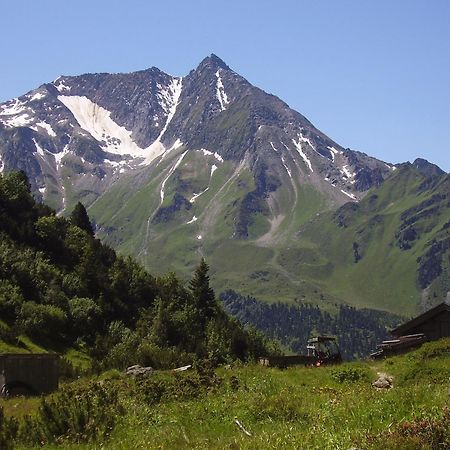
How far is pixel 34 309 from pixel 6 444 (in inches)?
1485

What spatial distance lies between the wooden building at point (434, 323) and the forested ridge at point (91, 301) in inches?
676

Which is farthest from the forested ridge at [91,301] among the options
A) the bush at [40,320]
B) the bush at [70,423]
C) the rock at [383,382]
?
the bush at [70,423]

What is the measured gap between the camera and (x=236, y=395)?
23.0 m

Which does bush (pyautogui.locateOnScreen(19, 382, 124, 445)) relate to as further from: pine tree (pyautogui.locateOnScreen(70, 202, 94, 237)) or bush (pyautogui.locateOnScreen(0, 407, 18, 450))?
pine tree (pyautogui.locateOnScreen(70, 202, 94, 237))

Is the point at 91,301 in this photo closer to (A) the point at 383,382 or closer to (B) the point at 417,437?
(A) the point at 383,382

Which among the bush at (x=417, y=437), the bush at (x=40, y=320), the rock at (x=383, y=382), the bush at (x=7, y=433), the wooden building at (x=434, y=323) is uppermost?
the bush at (x=417, y=437)

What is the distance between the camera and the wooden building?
148 ft

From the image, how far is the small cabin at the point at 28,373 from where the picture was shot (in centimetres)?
2812

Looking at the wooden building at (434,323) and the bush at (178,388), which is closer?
the bush at (178,388)

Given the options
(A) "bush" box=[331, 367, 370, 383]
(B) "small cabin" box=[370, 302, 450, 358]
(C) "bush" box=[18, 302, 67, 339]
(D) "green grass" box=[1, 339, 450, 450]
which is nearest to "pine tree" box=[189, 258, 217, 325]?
(C) "bush" box=[18, 302, 67, 339]

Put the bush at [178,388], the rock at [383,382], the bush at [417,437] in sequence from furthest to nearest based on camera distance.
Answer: the rock at [383,382] → the bush at [178,388] → the bush at [417,437]

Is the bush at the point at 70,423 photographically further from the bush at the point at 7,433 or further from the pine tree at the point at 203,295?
the pine tree at the point at 203,295

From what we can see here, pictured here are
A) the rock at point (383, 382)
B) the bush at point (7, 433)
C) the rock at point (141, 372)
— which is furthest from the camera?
the rock at point (141, 372)

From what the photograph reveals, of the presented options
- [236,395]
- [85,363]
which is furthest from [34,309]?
[236,395]
